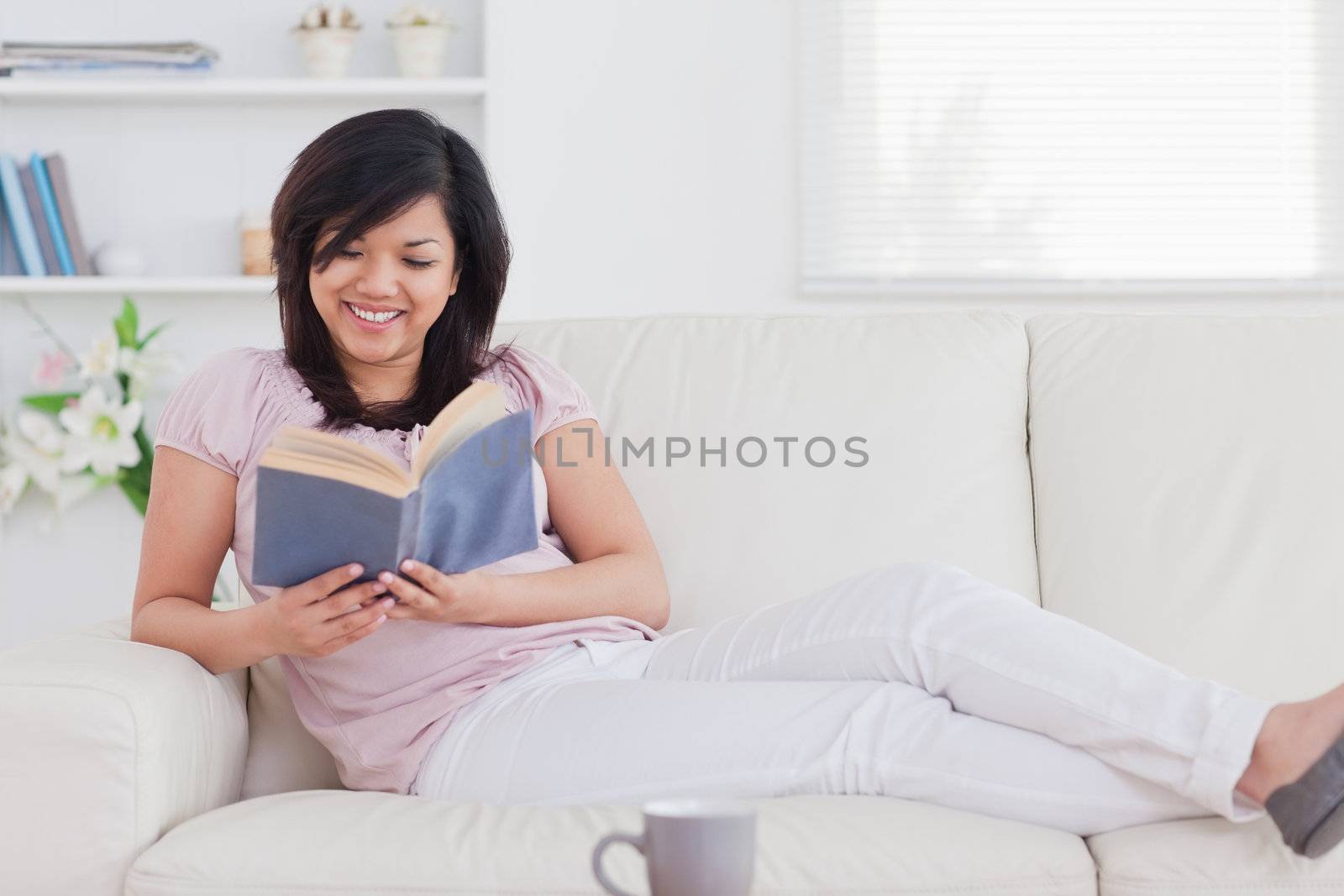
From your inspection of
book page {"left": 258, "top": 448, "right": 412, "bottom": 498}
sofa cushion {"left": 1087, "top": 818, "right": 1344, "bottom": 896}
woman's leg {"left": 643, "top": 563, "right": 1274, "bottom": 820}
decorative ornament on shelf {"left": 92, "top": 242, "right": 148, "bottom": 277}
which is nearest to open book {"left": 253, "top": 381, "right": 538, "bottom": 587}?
book page {"left": 258, "top": 448, "right": 412, "bottom": 498}

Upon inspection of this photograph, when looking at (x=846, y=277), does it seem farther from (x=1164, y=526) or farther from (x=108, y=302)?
(x=108, y=302)

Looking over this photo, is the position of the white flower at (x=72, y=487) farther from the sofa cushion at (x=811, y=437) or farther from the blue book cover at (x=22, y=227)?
the sofa cushion at (x=811, y=437)

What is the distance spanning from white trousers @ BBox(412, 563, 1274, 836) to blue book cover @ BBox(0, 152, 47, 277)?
2015 mm

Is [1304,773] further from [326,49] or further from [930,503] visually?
[326,49]

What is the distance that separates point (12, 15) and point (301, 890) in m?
2.61

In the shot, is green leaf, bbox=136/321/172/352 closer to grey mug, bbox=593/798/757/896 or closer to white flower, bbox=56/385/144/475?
white flower, bbox=56/385/144/475

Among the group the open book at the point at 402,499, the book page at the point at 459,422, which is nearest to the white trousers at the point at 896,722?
the open book at the point at 402,499

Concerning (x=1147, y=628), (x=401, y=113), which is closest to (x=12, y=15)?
(x=401, y=113)

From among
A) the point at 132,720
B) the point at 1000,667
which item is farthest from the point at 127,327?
the point at 1000,667

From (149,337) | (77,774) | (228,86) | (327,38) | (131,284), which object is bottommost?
(77,774)

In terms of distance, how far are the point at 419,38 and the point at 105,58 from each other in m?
0.67

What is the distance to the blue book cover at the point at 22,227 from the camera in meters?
2.89

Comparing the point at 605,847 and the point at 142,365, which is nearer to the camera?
the point at 605,847

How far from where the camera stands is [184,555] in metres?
1.44
